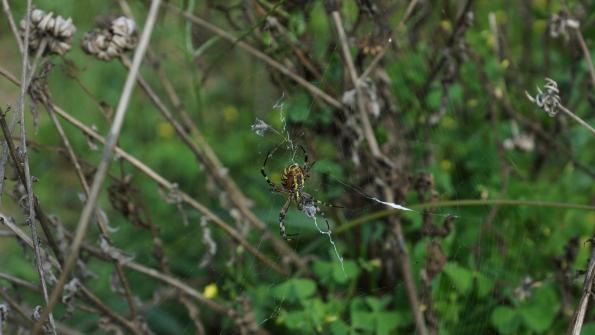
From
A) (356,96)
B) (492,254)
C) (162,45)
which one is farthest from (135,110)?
(492,254)

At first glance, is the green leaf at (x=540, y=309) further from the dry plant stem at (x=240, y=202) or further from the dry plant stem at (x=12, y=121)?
the dry plant stem at (x=12, y=121)

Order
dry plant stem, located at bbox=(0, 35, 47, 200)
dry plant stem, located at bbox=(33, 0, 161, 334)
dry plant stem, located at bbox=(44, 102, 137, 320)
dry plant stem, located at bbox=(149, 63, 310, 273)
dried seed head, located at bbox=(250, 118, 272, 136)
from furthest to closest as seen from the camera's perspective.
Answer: dry plant stem, located at bbox=(149, 63, 310, 273), dry plant stem, located at bbox=(44, 102, 137, 320), dried seed head, located at bbox=(250, 118, 272, 136), dry plant stem, located at bbox=(0, 35, 47, 200), dry plant stem, located at bbox=(33, 0, 161, 334)

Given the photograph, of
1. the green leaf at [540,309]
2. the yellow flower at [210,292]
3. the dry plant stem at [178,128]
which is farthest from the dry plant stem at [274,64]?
the green leaf at [540,309]

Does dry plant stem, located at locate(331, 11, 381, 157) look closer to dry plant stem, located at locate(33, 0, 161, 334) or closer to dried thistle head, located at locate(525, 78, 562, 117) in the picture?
dried thistle head, located at locate(525, 78, 562, 117)

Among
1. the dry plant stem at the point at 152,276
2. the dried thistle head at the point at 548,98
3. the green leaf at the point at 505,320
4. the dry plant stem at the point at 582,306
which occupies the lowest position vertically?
the dry plant stem at the point at 582,306

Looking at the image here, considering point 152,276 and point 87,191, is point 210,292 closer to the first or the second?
point 152,276

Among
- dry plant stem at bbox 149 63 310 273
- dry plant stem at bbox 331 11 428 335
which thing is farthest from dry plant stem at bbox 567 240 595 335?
dry plant stem at bbox 149 63 310 273

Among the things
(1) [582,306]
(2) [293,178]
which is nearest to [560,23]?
(2) [293,178]

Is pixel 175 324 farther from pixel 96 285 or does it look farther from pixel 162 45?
pixel 162 45
